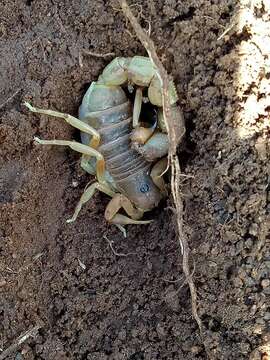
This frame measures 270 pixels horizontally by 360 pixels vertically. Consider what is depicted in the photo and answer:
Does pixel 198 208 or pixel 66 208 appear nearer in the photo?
pixel 198 208

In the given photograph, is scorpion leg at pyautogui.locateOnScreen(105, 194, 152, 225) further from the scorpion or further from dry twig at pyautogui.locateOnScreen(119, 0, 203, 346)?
dry twig at pyautogui.locateOnScreen(119, 0, 203, 346)

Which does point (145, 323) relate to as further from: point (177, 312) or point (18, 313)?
point (18, 313)

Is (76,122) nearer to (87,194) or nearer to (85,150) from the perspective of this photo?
(85,150)

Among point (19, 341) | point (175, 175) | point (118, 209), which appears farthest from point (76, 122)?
point (19, 341)

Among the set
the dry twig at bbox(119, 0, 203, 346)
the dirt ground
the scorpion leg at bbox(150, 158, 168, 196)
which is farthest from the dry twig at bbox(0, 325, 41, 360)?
the scorpion leg at bbox(150, 158, 168, 196)

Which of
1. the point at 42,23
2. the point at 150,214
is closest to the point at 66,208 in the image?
the point at 150,214

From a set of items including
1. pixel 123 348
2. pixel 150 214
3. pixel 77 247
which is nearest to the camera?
pixel 123 348

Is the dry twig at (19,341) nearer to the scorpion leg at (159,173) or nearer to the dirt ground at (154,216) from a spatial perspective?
the dirt ground at (154,216)

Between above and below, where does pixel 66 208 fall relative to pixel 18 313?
above
